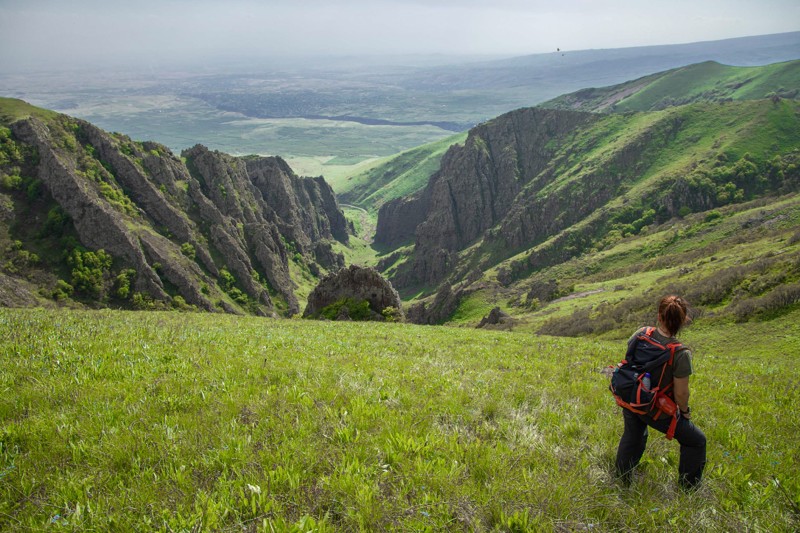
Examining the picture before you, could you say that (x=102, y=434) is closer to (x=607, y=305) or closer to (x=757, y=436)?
(x=757, y=436)

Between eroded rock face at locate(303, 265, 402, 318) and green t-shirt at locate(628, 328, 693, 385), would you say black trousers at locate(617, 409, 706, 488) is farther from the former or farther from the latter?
eroded rock face at locate(303, 265, 402, 318)

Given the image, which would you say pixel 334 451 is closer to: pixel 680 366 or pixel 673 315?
pixel 680 366

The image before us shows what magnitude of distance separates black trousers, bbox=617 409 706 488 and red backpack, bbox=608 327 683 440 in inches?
5.6

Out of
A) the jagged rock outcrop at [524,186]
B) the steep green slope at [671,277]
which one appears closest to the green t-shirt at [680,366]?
the steep green slope at [671,277]

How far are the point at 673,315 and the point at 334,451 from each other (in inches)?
207

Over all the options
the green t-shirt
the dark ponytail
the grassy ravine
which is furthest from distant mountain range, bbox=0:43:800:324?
the green t-shirt

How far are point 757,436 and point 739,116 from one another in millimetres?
160749

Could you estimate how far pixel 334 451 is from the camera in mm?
5293

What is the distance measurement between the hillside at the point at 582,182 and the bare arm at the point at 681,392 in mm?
85146

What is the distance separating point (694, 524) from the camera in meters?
4.37

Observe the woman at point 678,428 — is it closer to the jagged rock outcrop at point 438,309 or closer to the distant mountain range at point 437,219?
the distant mountain range at point 437,219

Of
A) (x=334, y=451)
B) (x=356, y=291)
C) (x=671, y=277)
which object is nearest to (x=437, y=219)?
(x=671, y=277)

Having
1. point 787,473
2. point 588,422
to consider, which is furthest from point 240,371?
point 787,473

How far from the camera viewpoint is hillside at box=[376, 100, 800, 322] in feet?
347
